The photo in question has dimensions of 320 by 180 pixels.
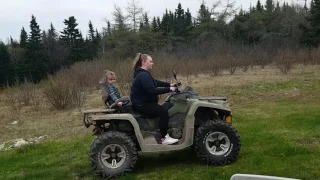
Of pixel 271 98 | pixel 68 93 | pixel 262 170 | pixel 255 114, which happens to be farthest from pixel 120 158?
pixel 68 93

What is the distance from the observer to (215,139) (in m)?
6.10

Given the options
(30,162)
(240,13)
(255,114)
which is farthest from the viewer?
(240,13)

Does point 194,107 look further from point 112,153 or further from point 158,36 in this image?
point 158,36

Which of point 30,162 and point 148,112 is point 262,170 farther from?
point 30,162

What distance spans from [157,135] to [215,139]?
3.11 feet

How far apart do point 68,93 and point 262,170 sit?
12.1 m

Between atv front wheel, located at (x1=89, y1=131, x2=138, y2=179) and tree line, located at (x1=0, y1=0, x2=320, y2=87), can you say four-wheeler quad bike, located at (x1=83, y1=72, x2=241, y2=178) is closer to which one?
atv front wheel, located at (x1=89, y1=131, x2=138, y2=179)

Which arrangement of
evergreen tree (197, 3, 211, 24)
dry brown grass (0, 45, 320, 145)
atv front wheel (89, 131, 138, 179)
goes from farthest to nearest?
evergreen tree (197, 3, 211, 24) < dry brown grass (0, 45, 320, 145) < atv front wheel (89, 131, 138, 179)

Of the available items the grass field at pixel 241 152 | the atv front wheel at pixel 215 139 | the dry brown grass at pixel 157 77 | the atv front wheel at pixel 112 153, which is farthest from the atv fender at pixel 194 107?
the dry brown grass at pixel 157 77

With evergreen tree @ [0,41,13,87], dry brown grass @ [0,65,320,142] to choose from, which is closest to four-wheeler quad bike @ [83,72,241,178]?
dry brown grass @ [0,65,320,142]

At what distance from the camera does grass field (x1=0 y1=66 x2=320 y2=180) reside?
19.2ft

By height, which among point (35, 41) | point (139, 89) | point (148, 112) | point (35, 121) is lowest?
point (35, 121)

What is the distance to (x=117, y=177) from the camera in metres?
5.95

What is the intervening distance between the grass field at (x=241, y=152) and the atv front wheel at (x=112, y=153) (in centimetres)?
21
